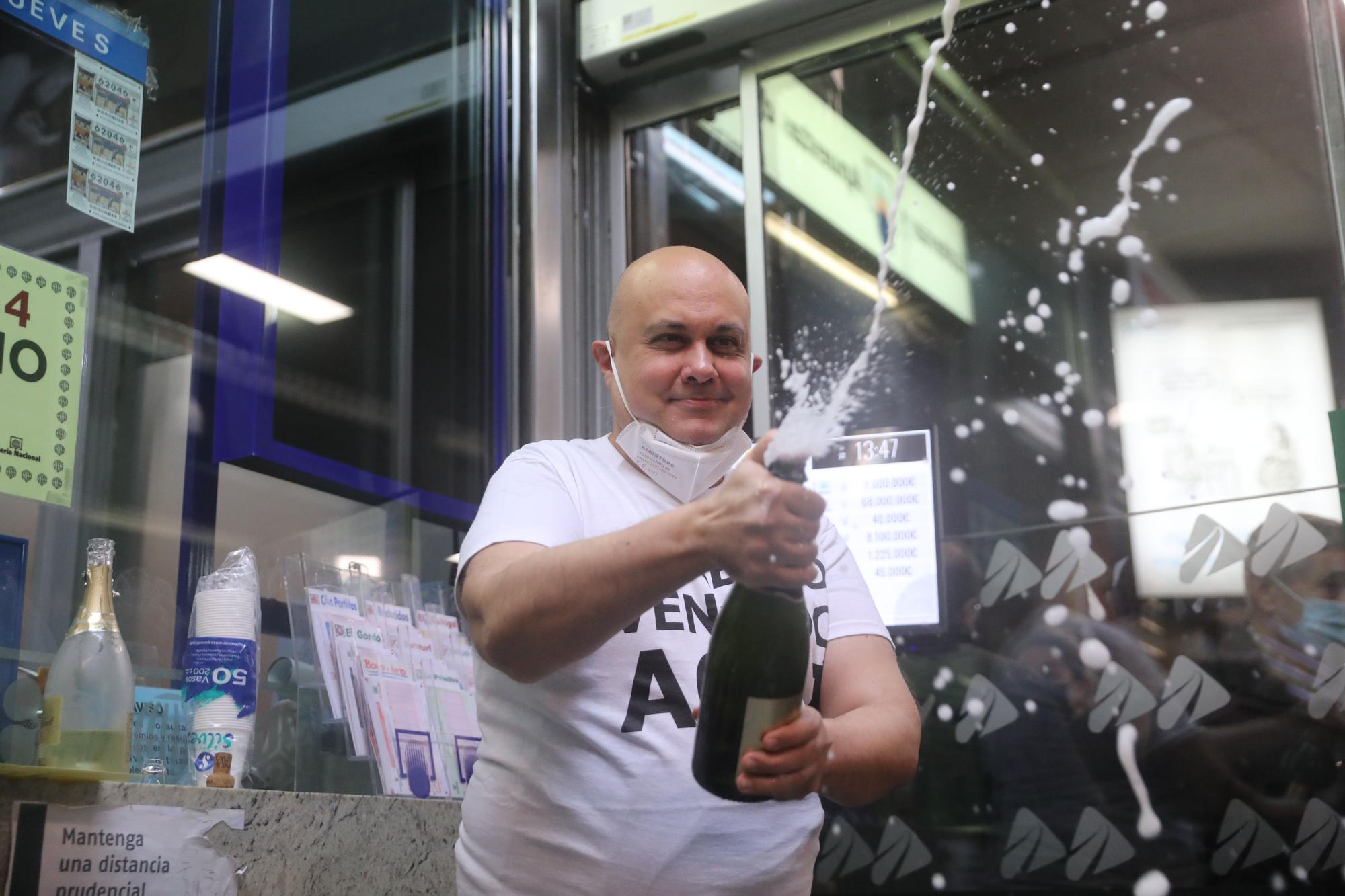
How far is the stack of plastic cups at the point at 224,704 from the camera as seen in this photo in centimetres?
166

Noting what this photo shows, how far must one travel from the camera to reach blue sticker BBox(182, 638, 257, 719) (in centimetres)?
169

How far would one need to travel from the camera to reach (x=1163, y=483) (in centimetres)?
226

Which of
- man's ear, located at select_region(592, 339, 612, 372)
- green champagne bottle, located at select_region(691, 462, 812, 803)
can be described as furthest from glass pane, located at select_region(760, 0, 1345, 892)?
green champagne bottle, located at select_region(691, 462, 812, 803)

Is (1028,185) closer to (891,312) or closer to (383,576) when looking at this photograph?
(891,312)

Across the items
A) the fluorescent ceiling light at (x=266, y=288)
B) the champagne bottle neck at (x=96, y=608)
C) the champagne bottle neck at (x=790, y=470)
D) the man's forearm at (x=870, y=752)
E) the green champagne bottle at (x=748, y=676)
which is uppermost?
the fluorescent ceiling light at (x=266, y=288)

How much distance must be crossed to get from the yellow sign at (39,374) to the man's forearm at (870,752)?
1048 millimetres

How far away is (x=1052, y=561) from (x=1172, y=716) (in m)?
0.34

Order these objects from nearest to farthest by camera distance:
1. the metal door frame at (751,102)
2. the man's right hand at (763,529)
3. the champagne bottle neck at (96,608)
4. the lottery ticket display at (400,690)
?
the man's right hand at (763,529) < the champagne bottle neck at (96,608) < the lottery ticket display at (400,690) < the metal door frame at (751,102)

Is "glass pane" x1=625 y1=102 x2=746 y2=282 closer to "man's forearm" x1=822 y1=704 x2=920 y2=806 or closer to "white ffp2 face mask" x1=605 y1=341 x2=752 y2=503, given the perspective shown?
"white ffp2 face mask" x1=605 y1=341 x2=752 y2=503

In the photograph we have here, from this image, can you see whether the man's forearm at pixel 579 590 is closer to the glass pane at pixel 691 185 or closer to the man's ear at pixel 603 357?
the man's ear at pixel 603 357

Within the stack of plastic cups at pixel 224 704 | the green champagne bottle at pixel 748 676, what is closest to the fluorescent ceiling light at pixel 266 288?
the stack of plastic cups at pixel 224 704

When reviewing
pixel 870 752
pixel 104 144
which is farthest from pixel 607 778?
pixel 104 144

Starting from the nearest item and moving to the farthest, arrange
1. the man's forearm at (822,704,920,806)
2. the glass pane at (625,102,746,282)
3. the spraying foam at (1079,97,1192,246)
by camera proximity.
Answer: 1. the man's forearm at (822,704,920,806)
2. the spraying foam at (1079,97,1192,246)
3. the glass pane at (625,102,746,282)

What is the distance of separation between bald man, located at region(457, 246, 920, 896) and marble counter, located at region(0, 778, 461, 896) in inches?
16.4
